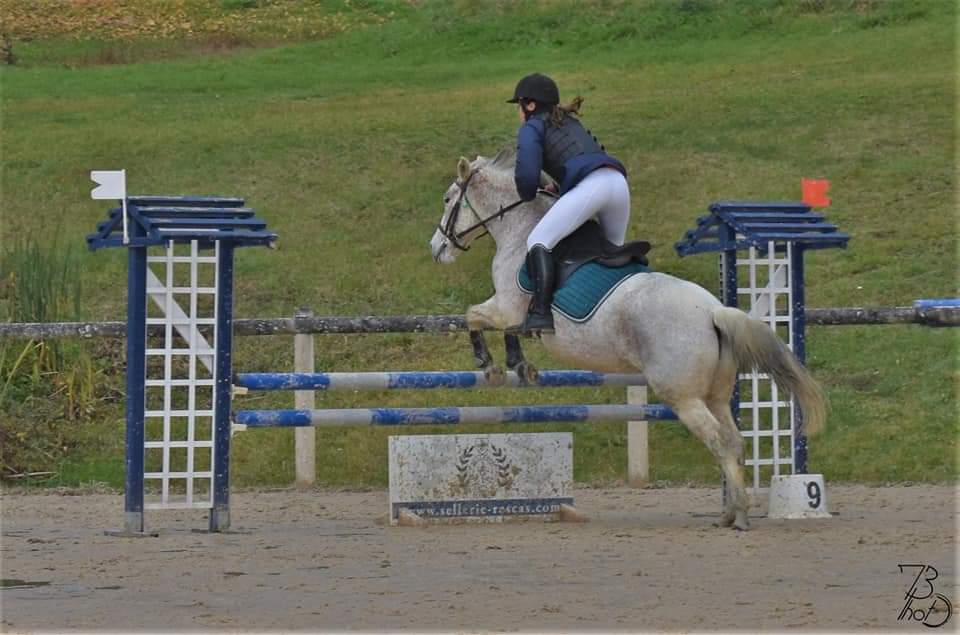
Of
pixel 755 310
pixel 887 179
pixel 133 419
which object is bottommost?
pixel 133 419

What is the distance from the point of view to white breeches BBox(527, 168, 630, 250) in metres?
8.26

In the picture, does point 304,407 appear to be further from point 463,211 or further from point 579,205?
point 579,205

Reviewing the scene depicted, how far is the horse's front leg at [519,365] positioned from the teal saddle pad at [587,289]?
42cm

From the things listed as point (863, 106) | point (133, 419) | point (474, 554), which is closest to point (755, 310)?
point (474, 554)

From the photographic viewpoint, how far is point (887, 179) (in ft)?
58.3

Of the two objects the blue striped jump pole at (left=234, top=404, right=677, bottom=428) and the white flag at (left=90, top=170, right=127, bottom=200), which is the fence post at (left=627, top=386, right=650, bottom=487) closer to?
the blue striped jump pole at (left=234, top=404, right=677, bottom=428)

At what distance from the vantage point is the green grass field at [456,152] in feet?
40.2

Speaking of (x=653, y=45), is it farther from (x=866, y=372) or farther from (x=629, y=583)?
(x=629, y=583)

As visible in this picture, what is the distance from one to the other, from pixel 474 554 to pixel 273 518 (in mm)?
2123

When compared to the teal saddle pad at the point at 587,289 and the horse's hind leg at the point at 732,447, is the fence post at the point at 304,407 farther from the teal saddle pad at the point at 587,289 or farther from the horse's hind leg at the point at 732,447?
the horse's hind leg at the point at 732,447

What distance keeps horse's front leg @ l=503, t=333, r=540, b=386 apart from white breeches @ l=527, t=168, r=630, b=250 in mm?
523
